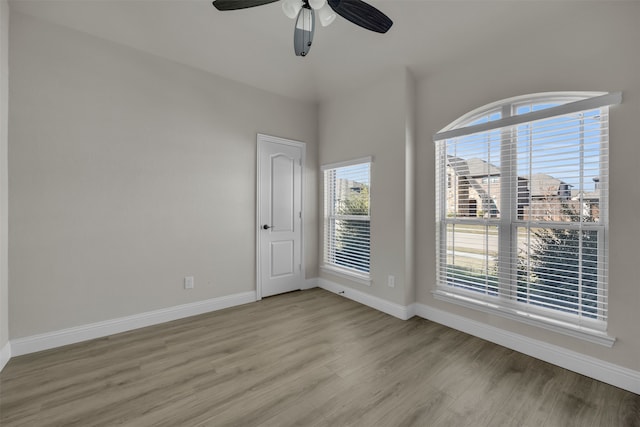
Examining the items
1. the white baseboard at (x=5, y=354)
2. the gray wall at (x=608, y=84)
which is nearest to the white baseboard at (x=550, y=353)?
the gray wall at (x=608, y=84)

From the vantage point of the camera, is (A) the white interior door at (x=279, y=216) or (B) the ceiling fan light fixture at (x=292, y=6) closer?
(B) the ceiling fan light fixture at (x=292, y=6)

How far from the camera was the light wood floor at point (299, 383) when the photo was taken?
1637 millimetres

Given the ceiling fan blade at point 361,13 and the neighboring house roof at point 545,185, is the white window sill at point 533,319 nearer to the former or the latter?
the neighboring house roof at point 545,185

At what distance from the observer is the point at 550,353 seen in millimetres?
2209

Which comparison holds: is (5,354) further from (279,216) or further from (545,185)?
(545,185)

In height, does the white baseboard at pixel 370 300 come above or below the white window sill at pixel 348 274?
below

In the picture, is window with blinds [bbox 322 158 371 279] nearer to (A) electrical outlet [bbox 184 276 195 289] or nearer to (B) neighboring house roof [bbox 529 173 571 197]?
(B) neighboring house roof [bbox 529 173 571 197]

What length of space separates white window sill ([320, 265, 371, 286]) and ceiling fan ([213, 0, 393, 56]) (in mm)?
2638

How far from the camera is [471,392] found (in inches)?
73.3

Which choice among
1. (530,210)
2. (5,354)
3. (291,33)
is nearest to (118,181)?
(5,354)

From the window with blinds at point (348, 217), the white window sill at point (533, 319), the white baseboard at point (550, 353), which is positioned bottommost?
the white baseboard at point (550, 353)

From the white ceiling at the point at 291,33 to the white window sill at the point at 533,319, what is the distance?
91.4 inches

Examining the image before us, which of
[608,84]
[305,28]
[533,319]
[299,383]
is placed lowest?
[299,383]

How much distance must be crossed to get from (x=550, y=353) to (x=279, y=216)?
10.4 feet
